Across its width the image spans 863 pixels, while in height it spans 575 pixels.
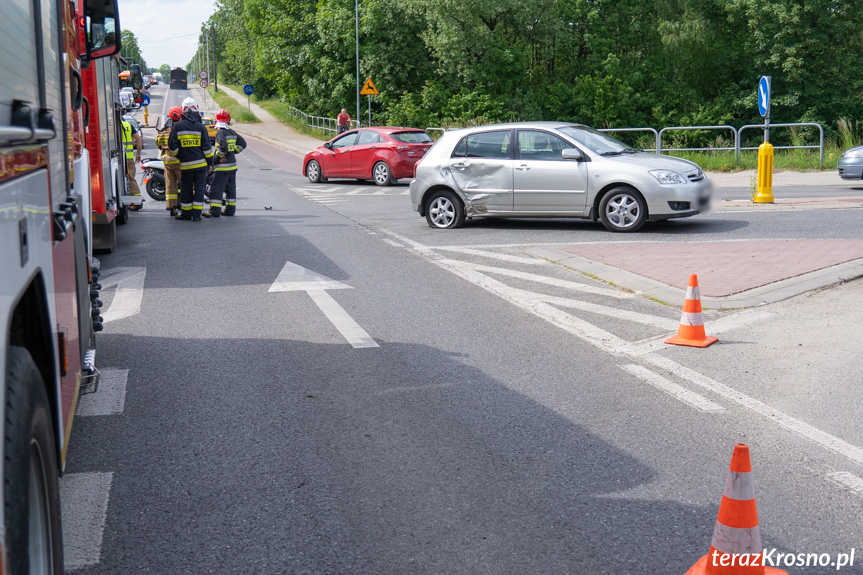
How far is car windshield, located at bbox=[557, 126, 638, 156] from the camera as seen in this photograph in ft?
45.7

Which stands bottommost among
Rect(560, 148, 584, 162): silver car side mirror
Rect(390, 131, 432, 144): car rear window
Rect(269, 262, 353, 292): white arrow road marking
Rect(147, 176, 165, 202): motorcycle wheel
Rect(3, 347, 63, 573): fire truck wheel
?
Rect(269, 262, 353, 292): white arrow road marking

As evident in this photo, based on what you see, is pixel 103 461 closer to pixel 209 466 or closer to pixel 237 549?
pixel 209 466

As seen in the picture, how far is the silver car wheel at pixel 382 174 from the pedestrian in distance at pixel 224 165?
7979 mm

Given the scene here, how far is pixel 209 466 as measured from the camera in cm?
476

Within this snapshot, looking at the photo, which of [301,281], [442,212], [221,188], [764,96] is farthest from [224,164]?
[764,96]

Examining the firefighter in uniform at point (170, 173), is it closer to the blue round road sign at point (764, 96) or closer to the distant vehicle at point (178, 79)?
the blue round road sign at point (764, 96)

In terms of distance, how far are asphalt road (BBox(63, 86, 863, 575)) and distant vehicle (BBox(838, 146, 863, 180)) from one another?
11927 mm

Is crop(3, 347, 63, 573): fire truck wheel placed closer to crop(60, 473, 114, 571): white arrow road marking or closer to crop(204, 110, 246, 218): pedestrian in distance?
crop(60, 473, 114, 571): white arrow road marking

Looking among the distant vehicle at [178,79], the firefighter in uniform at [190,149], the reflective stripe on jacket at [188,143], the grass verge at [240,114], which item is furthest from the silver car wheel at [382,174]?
the distant vehicle at [178,79]

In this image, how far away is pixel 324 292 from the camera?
9.67 metres

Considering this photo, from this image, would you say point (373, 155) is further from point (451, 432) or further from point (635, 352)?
point (451, 432)

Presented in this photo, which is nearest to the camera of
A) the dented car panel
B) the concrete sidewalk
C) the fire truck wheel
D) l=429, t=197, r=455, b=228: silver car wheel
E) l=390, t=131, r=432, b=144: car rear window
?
the fire truck wheel

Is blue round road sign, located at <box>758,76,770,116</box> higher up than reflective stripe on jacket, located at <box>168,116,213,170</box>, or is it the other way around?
blue round road sign, located at <box>758,76,770,116</box>

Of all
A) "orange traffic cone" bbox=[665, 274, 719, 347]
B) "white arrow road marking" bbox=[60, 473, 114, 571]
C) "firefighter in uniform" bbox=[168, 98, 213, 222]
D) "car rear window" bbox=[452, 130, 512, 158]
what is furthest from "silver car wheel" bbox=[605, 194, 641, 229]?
"white arrow road marking" bbox=[60, 473, 114, 571]
